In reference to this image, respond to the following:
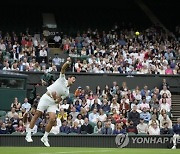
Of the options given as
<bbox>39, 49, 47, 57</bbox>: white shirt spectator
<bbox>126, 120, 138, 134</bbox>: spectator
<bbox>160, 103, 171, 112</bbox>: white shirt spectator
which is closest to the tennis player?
<bbox>126, 120, 138, 134</bbox>: spectator

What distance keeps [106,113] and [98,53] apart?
6.82 metres

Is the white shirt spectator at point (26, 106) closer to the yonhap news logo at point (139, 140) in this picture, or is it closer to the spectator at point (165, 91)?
the yonhap news logo at point (139, 140)

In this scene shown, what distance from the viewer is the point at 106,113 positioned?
28.5 meters

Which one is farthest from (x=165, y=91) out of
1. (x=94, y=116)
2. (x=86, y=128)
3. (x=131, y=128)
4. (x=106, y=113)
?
(x=86, y=128)

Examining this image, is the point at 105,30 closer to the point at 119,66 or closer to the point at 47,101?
the point at 119,66

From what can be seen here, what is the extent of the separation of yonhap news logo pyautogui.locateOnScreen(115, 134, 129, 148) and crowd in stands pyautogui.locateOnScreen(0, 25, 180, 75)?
8.86m

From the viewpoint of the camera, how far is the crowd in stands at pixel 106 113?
2619 centimetres

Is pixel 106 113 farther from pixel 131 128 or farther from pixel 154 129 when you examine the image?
pixel 154 129

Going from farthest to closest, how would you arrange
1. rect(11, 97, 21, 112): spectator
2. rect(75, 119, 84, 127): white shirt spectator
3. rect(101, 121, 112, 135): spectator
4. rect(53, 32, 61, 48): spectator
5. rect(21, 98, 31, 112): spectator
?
rect(53, 32, 61, 48): spectator
rect(21, 98, 31, 112): spectator
rect(11, 97, 21, 112): spectator
rect(75, 119, 84, 127): white shirt spectator
rect(101, 121, 112, 135): spectator

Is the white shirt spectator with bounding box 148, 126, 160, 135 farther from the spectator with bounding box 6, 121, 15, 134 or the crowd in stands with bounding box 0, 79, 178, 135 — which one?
the spectator with bounding box 6, 121, 15, 134

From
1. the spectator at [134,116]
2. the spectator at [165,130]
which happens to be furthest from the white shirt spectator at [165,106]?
the spectator at [165,130]

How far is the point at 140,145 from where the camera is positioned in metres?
25.0

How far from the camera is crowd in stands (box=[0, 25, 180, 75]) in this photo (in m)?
33.2

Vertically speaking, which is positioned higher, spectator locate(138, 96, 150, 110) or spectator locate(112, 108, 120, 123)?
spectator locate(138, 96, 150, 110)
